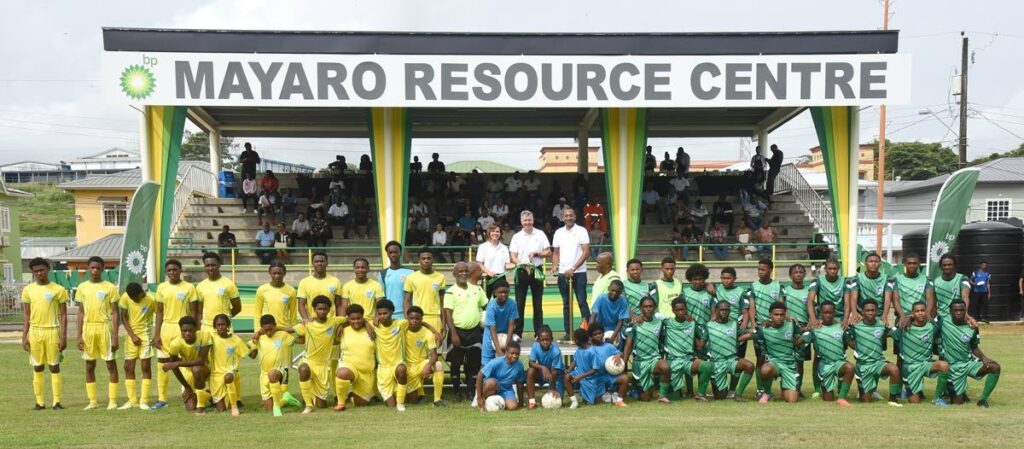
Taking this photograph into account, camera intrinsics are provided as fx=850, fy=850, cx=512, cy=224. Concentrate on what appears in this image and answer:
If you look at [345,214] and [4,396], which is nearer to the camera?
[4,396]

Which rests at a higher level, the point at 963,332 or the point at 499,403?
the point at 963,332

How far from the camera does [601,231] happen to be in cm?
1925

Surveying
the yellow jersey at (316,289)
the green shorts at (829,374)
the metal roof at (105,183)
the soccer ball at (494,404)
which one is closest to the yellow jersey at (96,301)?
the yellow jersey at (316,289)

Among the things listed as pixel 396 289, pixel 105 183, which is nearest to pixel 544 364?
pixel 396 289

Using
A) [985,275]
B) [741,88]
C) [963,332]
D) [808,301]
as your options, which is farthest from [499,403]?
[985,275]

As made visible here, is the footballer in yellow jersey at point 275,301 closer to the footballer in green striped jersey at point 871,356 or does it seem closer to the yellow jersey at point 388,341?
the yellow jersey at point 388,341

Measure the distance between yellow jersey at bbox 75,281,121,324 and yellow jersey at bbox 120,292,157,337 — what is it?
0.16 meters

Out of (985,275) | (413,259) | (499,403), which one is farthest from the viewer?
(985,275)

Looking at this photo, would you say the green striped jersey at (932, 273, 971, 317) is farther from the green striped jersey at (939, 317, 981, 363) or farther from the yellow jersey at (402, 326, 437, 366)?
the yellow jersey at (402, 326, 437, 366)

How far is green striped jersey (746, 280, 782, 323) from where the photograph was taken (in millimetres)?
9859

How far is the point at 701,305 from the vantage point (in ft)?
32.0

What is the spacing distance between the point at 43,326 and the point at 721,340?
24.9ft

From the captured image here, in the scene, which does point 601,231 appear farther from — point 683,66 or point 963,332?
point 963,332

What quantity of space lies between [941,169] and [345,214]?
69.1 metres
